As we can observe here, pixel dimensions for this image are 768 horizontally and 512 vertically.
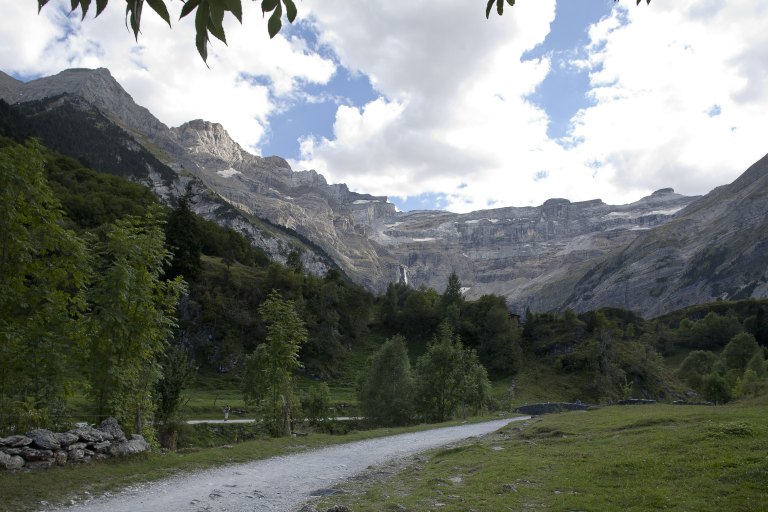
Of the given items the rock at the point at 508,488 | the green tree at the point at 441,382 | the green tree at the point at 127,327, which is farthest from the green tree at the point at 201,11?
the green tree at the point at 441,382

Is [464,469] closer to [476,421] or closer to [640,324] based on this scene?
[476,421]

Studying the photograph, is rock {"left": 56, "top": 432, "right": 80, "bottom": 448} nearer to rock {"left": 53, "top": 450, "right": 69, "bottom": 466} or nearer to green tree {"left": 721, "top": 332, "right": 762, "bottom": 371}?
rock {"left": 53, "top": 450, "right": 69, "bottom": 466}

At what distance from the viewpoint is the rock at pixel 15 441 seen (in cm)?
1550

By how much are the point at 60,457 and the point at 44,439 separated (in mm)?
780

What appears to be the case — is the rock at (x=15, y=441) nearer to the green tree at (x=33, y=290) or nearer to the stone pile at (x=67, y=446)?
the stone pile at (x=67, y=446)

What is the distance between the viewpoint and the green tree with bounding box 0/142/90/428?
1731 cm

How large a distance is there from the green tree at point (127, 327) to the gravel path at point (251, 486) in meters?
4.99

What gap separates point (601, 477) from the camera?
14812 mm

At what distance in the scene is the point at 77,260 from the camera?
19438 mm

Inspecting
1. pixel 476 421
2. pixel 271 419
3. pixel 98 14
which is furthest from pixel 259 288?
pixel 98 14

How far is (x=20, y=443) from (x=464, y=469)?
1488cm

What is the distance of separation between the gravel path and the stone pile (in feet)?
9.28

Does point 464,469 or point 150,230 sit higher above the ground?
point 150,230

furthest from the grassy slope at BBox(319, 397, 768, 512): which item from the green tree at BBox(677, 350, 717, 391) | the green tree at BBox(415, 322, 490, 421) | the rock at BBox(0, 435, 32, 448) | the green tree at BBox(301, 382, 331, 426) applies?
the green tree at BBox(677, 350, 717, 391)
